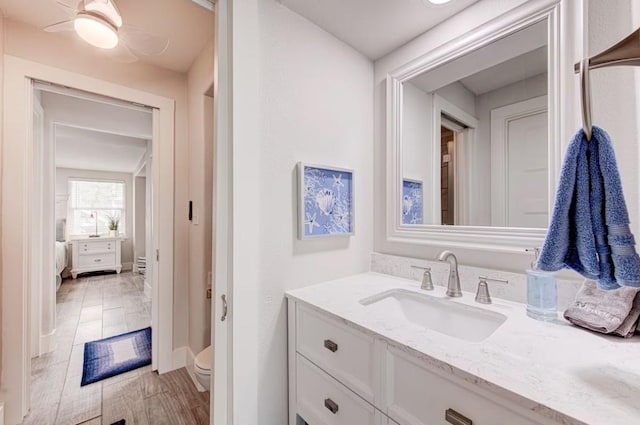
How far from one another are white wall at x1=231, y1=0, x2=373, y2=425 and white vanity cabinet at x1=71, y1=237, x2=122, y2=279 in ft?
19.1

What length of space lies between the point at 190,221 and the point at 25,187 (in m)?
0.94

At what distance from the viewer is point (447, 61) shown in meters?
1.32

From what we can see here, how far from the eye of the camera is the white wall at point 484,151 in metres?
1.18

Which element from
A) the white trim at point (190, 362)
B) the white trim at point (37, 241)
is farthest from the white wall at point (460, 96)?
the white trim at point (37, 241)

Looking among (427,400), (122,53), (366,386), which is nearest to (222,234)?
(366,386)

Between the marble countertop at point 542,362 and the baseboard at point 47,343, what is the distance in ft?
9.23

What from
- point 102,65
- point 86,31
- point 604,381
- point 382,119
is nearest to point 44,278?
point 102,65

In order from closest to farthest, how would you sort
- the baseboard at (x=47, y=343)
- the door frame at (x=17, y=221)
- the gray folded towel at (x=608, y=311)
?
the gray folded towel at (x=608, y=311), the door frame at (x=17, y=221), the baseboard at (x=47, y=343)

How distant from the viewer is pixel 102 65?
184 cm

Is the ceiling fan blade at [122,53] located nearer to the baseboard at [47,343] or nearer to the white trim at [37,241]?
the white trim at [37,241]

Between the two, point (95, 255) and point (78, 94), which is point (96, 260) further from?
point (78, 94)

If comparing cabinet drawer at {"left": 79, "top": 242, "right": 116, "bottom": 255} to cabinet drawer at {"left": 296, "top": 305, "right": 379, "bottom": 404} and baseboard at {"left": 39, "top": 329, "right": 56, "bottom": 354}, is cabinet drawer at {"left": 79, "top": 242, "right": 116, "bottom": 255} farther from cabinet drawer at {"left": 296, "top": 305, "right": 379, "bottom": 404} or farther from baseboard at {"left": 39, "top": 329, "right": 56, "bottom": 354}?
cabinet drawer at {"left": 296, "top": 305, "right": 379, "bottom": 404}

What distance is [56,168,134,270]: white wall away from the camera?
210 inches

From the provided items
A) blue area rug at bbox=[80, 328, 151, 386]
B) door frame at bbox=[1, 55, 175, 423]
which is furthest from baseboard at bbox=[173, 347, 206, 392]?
door frame at bbox=[1, 55, 175, 423]
